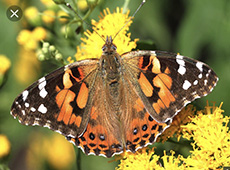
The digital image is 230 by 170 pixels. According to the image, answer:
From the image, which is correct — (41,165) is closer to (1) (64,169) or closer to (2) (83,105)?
(1) (64,169)

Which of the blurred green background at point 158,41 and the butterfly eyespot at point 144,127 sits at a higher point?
the blurred green background at point 158,41

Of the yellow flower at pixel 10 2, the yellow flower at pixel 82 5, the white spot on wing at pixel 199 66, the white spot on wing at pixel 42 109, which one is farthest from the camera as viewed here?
the yellow flower at pixel 10 2

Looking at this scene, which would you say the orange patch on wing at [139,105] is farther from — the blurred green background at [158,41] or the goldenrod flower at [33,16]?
the goldenrod flower at [33,16]

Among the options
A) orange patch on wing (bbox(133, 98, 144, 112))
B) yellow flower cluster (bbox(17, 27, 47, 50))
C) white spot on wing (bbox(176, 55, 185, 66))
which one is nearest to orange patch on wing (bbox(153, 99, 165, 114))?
orange patch on wing (bbox(133, 98, 144, 112))

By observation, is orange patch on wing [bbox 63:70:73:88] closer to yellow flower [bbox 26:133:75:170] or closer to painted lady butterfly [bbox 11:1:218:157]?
painted lady butterfly [bbox 11:1:218:157]

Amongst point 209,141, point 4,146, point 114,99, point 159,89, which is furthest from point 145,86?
point 4,146

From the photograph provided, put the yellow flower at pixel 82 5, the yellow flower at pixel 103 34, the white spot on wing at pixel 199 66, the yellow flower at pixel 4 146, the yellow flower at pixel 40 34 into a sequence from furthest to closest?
the yellow flower at pixel 40 34, the yellow flower at pixel 82 5, the yellow flower at pixel 4 146, the yellow flower at pixel 103 34, the white spot on wing at pixel 199 66

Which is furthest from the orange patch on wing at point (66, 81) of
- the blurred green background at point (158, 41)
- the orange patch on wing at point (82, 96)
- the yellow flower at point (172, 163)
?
the yellow flower at point (172, 163)
